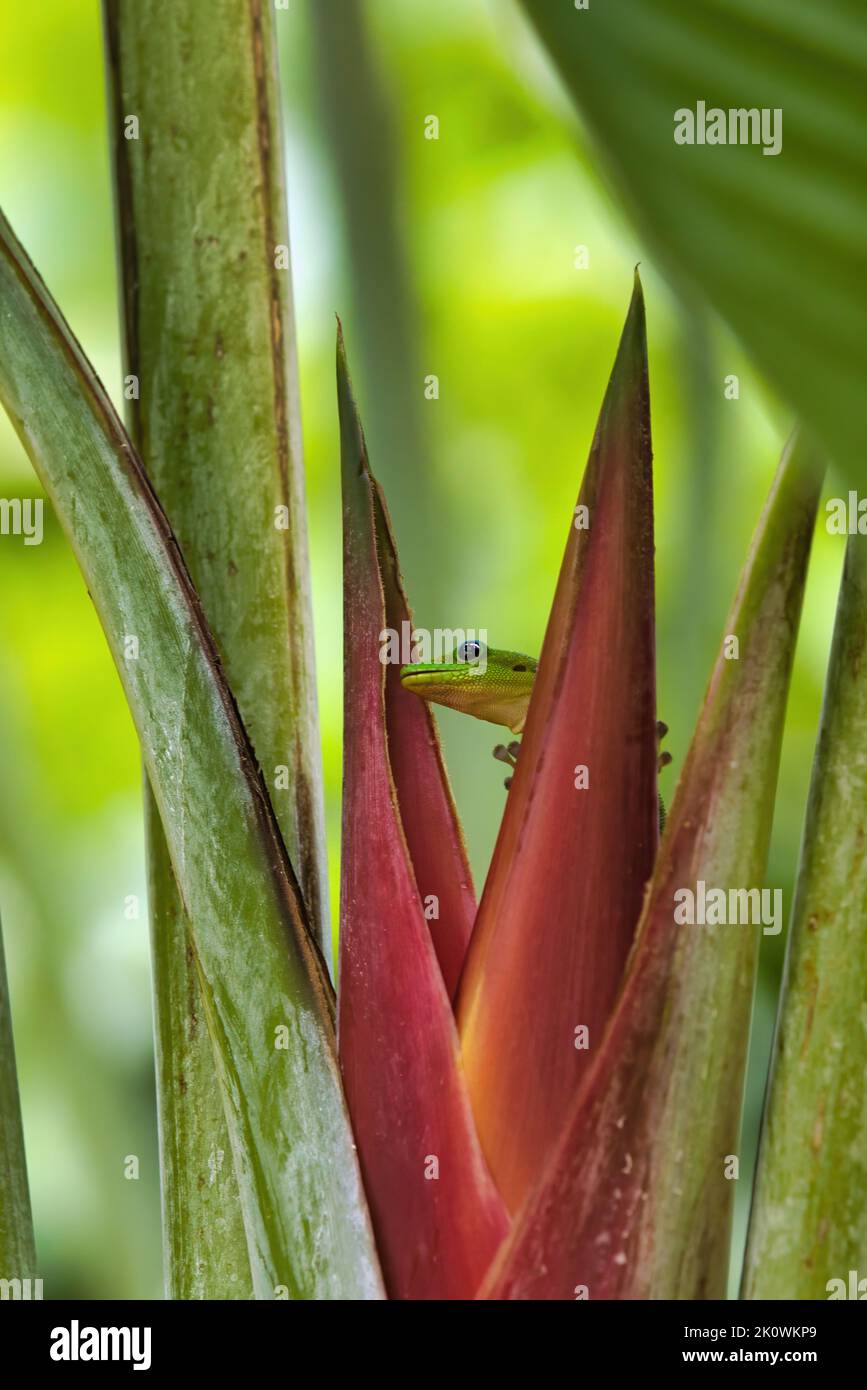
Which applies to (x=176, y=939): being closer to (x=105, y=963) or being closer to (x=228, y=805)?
(x=228, y=805)

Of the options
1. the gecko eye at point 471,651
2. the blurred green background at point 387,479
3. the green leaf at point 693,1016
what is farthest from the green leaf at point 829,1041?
the blurred green background at point 387,479

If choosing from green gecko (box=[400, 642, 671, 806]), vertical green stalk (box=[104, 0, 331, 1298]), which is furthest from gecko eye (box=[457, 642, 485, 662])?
vertical green stalk (box=[104, 0, 331, 1298])

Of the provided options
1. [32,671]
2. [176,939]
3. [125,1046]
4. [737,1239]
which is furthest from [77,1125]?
[176,939]

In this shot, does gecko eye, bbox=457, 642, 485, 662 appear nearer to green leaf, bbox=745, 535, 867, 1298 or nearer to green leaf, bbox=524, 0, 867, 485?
green leaf, bbox=745, 535, 867, 1298

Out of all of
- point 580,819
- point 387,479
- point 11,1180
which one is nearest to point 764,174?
point 580,819

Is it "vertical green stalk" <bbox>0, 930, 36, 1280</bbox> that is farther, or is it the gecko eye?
the gecko eye

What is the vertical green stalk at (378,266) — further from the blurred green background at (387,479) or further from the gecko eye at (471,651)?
the gecko eye at (471,651)
